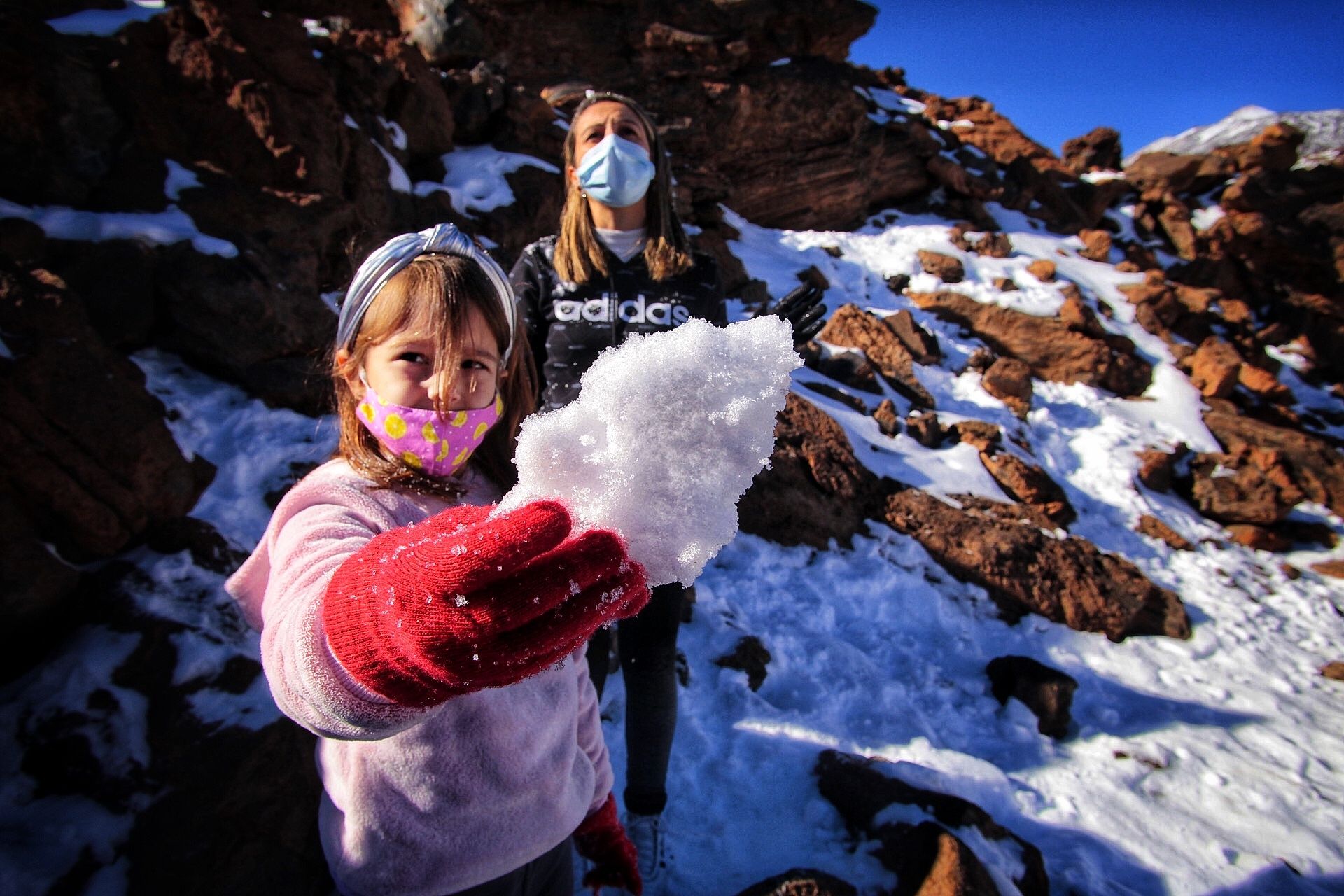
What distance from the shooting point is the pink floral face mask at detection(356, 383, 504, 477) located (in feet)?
3.54

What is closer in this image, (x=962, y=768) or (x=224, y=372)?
(x=962, y=768)

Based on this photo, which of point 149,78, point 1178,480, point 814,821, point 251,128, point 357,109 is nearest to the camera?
point 814,821

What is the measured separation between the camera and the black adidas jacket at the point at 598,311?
2002 millimetres

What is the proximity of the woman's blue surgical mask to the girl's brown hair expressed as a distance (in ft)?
3.39

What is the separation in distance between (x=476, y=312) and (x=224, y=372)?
11.2 ft

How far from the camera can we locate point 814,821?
7.90ft

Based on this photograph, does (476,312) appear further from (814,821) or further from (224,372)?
(224,372)

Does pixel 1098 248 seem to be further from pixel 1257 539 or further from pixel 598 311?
pixel 598 311

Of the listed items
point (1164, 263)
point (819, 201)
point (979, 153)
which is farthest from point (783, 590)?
point (979, 153)

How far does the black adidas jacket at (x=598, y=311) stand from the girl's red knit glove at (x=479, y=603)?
4.43 ft

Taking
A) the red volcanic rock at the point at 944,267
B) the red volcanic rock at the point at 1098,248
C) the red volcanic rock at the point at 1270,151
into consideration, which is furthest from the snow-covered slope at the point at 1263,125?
the red volcanic rock at the point at 944,267

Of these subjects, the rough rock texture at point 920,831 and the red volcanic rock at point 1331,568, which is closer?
the rough rock texture at point 920,831

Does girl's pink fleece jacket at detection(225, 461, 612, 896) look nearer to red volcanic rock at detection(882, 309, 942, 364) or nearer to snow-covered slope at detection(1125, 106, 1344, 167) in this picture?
red volcanic rock at detection(882, 309, 942, 364)

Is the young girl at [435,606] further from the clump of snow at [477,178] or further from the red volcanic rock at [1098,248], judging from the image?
the red volcanic rock at [1098,248]
